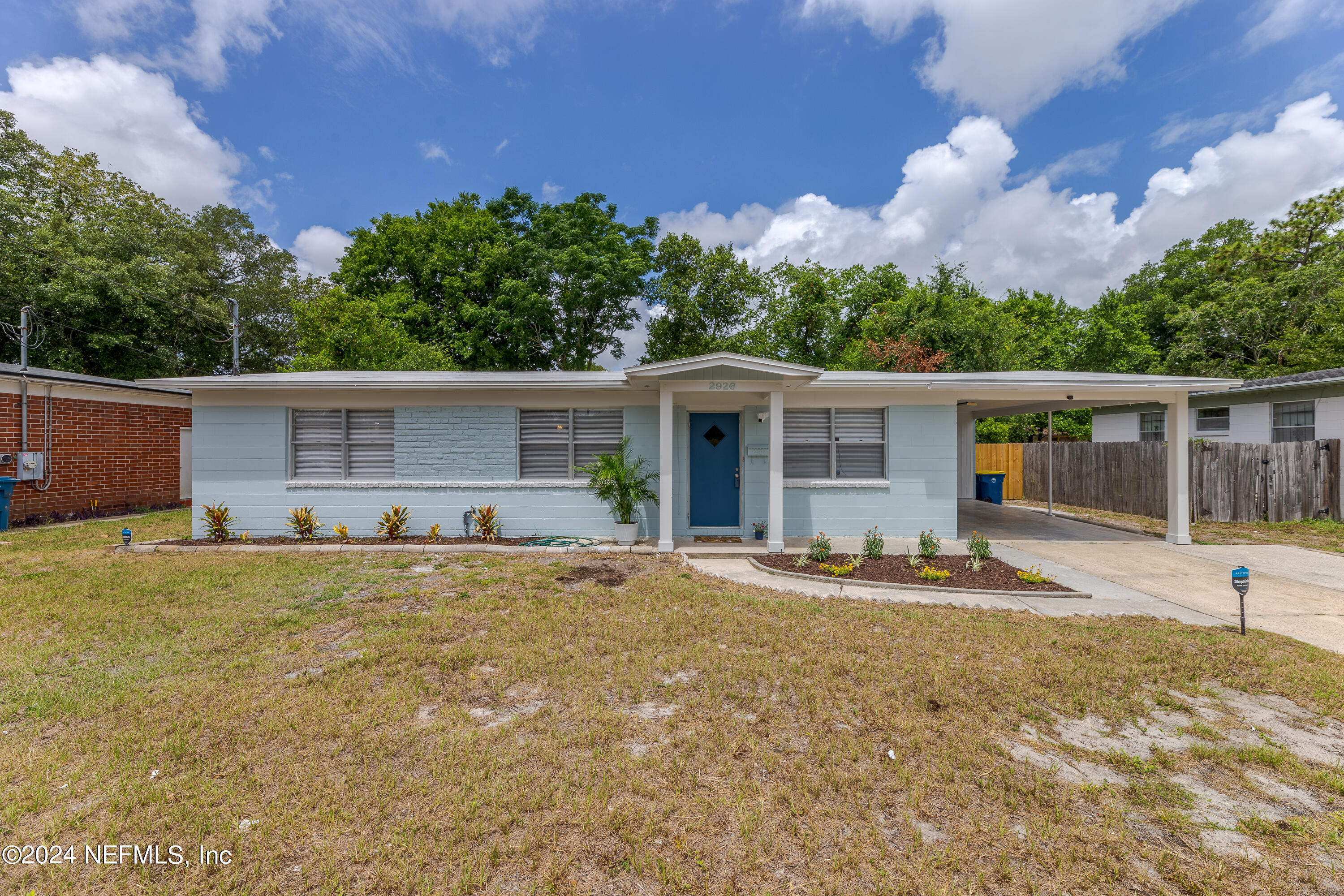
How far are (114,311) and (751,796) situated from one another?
88.4 ft

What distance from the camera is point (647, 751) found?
10.5ft

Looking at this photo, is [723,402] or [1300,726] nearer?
[1300,726]

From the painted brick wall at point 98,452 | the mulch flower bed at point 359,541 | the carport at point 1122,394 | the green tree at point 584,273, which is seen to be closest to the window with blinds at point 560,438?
the mulch flower bed at point 359,541

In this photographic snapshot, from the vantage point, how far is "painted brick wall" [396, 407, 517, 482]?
9.80 metres

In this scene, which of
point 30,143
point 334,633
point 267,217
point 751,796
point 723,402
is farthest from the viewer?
point 267,217

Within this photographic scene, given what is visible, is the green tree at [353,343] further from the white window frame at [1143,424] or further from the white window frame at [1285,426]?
the white window frame at [1285,426]

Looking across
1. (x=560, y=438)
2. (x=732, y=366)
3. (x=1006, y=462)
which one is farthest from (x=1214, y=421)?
(x=560, y=438)

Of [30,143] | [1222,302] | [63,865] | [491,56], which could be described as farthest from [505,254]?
[1222,302]

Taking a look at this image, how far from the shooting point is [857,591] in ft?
21.7

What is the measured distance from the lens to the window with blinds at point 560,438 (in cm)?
993

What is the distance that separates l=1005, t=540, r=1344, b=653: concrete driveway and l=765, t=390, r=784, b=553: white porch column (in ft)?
13.6

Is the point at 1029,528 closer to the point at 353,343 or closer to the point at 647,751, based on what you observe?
the point at 647,751

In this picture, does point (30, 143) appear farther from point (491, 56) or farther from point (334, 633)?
point (334, 633)

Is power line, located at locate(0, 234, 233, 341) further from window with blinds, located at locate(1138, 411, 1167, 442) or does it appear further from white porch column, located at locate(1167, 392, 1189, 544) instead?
window with blinds, located at locate(1138, 411, 1167, 442)
